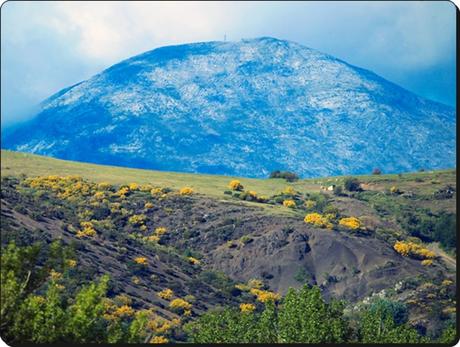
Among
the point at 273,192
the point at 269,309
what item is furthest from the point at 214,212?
the point at 269,309

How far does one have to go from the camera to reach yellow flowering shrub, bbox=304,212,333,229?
11425 centimetres

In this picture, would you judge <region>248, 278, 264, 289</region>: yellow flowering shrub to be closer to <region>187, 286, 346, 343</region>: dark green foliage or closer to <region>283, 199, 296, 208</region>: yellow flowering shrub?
<region>283, 199, 296, 208</region>: yellow flowering shrub

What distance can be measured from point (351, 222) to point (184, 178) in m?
30.2

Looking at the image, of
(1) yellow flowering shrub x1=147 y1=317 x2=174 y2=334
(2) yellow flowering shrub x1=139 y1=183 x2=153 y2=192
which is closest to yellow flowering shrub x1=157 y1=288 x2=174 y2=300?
(1) yellow flowering shrub x1=147 y1=317 x2=174 y2=334

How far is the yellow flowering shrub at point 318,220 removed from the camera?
375 feet

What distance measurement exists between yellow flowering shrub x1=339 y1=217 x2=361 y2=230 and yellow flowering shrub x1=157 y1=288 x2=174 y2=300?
117ft

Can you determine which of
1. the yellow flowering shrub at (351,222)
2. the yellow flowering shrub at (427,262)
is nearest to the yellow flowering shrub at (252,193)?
the yellow flowering shrub at (351,222)

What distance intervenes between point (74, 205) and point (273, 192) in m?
33.7

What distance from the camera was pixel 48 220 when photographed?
93312mm

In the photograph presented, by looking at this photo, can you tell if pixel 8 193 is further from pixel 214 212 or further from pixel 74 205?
pixel 214 212

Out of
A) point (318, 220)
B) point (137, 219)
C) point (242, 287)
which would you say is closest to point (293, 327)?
point (242, 287)

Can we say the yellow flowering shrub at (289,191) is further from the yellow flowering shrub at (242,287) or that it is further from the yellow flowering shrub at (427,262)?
the yellow flowering shrub at (242,287)

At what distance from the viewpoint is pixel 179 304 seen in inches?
3228

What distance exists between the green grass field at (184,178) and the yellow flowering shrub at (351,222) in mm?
15755
